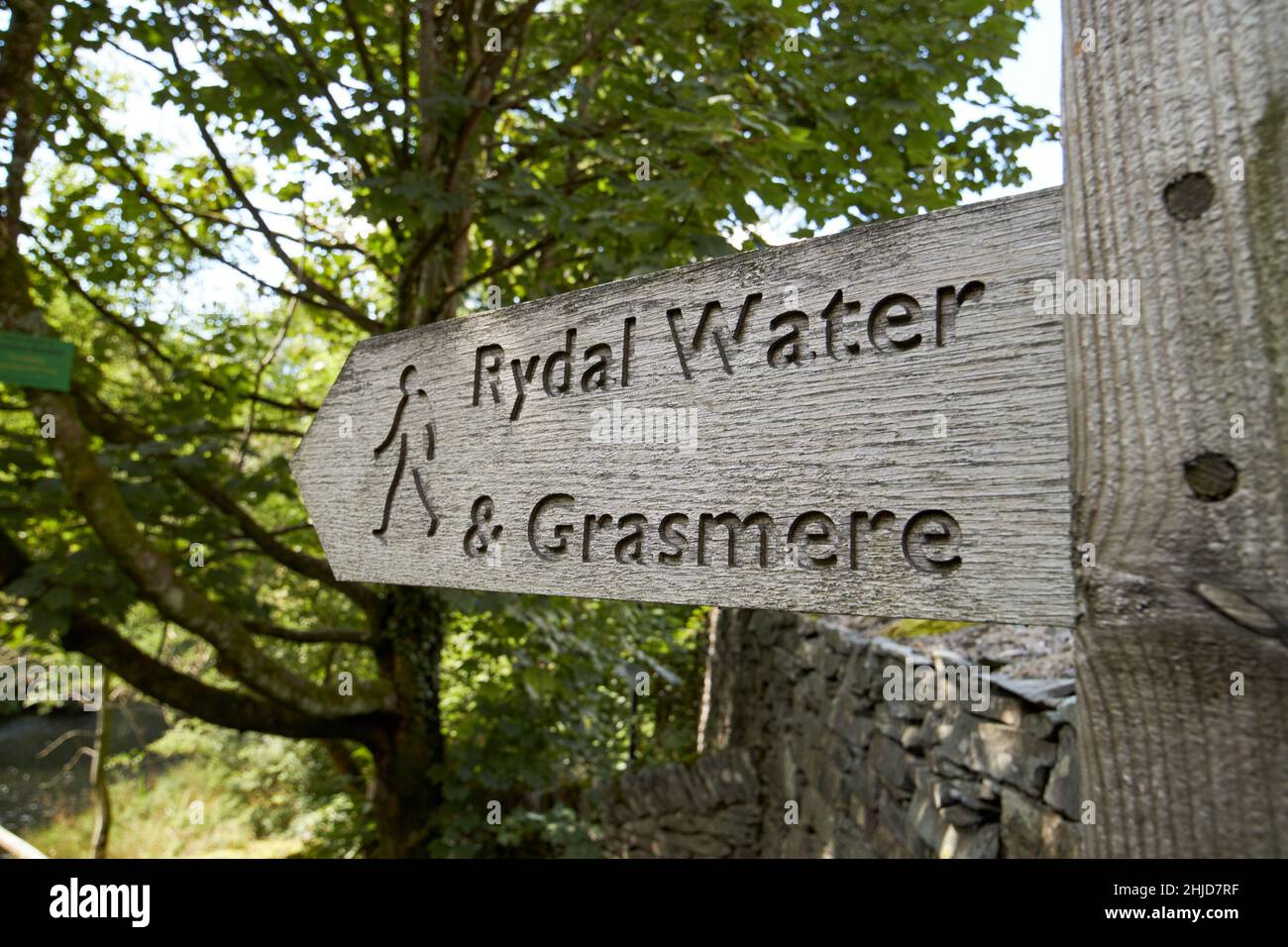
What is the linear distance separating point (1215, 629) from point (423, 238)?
419cm

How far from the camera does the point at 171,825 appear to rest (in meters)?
12.0

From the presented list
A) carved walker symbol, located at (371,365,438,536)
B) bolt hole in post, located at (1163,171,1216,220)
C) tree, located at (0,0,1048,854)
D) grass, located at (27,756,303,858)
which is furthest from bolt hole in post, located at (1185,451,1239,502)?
grass, located at (27,756,303,858)

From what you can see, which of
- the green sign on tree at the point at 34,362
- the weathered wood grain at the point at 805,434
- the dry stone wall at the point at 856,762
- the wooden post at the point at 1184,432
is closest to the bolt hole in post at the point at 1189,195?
the wooden post at the point at 1184,432

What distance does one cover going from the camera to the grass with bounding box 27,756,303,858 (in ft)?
35.4

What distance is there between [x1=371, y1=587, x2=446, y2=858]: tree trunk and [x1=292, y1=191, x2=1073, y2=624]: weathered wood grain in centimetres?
387

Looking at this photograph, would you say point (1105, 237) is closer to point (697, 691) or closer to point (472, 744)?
point (472, 744)

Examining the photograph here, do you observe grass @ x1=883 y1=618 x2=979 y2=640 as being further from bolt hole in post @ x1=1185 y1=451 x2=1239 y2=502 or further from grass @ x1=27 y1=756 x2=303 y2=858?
grass @ x1=27 y1=756 x2=303 y2=858

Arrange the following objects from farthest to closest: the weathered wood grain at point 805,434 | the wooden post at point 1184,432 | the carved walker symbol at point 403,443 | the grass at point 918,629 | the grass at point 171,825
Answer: the grass at point 171,825 < the grass at point 918,629 < the carved walker symbol at point 403,443 < the weathered wood grain at point 805,434 < the wooden post at point 1184,432

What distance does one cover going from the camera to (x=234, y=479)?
4430 mm

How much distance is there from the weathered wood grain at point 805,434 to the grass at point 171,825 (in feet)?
33.3

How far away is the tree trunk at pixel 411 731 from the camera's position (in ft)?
16.1

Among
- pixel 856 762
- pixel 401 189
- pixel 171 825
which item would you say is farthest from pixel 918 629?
pixel 171 825

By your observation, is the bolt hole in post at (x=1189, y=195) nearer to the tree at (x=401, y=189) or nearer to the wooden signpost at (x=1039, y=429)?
the wooden signpost at (x=1039, y=429)
